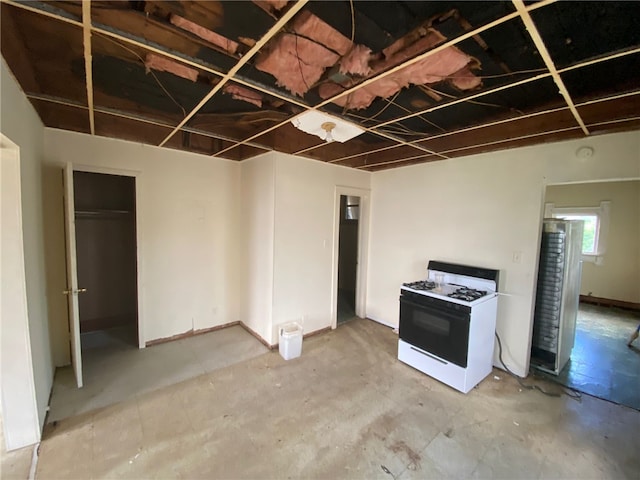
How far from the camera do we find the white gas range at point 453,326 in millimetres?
2543

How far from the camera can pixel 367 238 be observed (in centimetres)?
427

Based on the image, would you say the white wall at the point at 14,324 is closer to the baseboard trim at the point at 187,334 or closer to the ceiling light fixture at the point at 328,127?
the baseboard trim at the point at 187,334

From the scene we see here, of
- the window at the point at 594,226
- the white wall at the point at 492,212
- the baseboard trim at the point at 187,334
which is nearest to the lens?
the white wall at the point at 492,212

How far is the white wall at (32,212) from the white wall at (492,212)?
3.73 meters

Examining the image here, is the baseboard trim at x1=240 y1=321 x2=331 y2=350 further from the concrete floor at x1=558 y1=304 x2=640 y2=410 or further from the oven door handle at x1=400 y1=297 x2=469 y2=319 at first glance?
the concrete floor at x1=558 y1=304 x2=640 y2=410

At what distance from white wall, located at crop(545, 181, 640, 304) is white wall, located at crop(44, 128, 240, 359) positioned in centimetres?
661

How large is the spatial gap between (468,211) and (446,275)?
0.81m

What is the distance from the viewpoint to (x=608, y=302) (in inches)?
207

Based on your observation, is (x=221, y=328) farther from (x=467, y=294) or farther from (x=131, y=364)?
(x=467, y=294)

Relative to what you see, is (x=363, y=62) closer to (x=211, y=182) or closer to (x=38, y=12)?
(x=38, y=12)

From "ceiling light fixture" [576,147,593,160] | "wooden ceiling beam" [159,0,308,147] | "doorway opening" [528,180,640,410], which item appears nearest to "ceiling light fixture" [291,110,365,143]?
"wooden ceiling beam" [159,0,308,147]

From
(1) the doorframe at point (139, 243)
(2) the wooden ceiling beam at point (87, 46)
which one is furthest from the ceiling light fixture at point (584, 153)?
(1) the doorframe at point (139, 243)

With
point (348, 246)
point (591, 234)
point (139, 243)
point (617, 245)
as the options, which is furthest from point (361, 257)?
point (617, 245)

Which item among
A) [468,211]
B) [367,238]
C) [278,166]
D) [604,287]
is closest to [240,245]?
[278,166]
